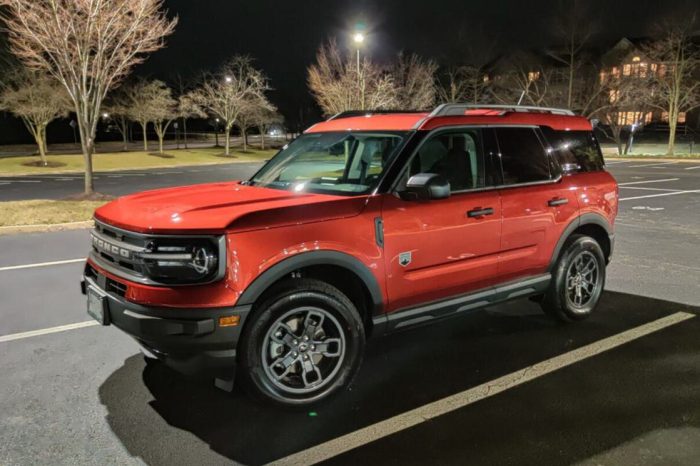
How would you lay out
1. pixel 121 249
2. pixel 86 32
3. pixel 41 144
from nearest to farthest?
pixel 121 249
pixel 86 32
pixel 41 144

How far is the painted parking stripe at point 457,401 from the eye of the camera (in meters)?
3.02

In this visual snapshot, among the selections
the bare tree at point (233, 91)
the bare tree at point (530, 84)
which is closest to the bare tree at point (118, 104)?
the bare tree at point (233, 91)

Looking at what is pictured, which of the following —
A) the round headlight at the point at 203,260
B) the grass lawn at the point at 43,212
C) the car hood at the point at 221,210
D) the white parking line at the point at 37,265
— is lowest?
the white parking line at the point at 37,265

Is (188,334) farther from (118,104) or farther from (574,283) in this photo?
(118,104)

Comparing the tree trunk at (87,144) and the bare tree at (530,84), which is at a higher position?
the bare tree at (530,84)

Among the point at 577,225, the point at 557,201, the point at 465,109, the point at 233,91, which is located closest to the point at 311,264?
the point at 465,109

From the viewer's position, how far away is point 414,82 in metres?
38.2

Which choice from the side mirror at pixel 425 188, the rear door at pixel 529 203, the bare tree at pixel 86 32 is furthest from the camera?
the bare tree at pixel 86 32

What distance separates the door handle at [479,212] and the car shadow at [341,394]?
115 cm

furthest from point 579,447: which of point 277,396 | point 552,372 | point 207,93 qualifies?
point 207,93

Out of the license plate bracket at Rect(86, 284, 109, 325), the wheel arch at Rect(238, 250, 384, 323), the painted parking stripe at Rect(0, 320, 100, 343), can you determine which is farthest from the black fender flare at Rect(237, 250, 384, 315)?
the painted parking stripe at Rect(0, 320, 100, 343)

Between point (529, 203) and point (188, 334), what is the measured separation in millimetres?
2844

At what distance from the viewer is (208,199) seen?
3.79 m

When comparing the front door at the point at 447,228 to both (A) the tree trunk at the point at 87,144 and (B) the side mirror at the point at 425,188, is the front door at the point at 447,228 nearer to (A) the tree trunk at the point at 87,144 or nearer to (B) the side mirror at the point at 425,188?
(B) the side mirror at the point at 425,188
